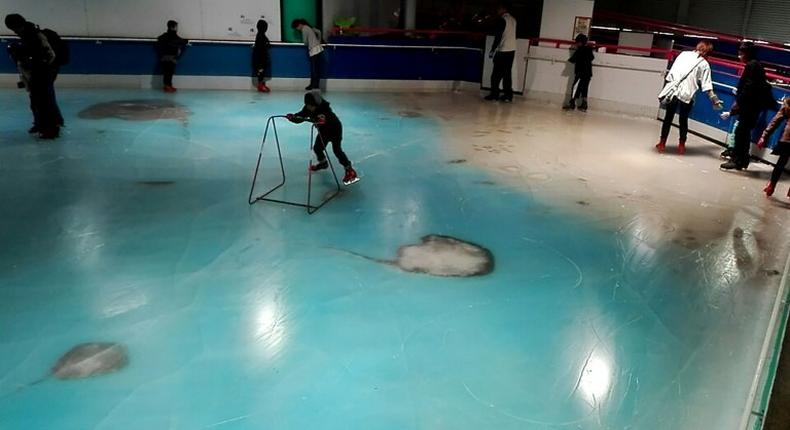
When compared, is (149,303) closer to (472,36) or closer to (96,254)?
(96,254)

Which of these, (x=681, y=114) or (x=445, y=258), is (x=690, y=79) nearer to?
(x=681, y=114)

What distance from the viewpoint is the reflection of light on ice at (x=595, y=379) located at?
2938 millimetres

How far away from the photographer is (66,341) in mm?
3191

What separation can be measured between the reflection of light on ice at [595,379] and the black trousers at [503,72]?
8068 millimetres

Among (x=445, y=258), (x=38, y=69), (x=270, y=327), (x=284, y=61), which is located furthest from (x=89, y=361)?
(x=284, y=61)

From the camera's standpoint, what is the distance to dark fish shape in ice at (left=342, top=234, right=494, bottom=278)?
419 centimetres

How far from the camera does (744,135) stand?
22.2 ft

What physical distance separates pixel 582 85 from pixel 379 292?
7461 millimetres

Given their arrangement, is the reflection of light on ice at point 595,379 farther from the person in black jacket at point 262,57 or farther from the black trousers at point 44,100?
the person in black jacket at point 262,57

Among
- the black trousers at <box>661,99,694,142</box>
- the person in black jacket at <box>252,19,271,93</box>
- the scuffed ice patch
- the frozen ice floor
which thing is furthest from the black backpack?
the black trousers at <box>661,99,694,142</box>

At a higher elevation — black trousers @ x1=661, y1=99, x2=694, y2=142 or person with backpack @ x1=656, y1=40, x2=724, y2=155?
person with backpack @ x1=656, y1=40, x2=724, y2=155

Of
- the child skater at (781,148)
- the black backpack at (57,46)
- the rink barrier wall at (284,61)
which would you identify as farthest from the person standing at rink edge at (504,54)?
the black backpack at (57,46)

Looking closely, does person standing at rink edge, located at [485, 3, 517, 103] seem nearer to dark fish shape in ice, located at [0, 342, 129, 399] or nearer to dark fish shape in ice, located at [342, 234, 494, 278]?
dark fish shape in ice, located at [342, 234, 494, 278]

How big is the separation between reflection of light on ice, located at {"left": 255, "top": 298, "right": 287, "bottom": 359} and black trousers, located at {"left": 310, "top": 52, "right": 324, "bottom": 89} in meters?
7.75
